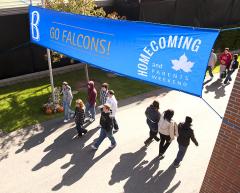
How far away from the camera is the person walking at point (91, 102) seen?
11682 millimetres

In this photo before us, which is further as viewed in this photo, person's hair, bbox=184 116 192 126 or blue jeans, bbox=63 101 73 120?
blue jeans, bbox=63 101 73 120

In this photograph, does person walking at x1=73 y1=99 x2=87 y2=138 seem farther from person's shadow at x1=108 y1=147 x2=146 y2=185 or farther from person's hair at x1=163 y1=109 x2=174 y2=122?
person's hair at x1=163 y1=109 x2=174 y2=122

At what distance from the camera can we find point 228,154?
21.2 ft

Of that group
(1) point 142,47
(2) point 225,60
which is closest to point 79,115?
(1) point 142,47

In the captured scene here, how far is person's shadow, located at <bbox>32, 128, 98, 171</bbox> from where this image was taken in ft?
33.7

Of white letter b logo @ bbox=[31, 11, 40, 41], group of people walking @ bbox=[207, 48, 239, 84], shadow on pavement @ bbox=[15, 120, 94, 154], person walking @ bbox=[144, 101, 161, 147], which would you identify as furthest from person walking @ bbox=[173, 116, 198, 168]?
group of people walking @ bbox=[207, 48, 239, 84]

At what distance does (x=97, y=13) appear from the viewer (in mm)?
14258

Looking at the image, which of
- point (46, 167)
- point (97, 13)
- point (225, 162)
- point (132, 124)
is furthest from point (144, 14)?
point (225, 162)

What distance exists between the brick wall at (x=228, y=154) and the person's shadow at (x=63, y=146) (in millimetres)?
5091

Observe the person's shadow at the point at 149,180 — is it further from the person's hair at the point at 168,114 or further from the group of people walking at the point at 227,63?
the group of people walking at the point at 227,63

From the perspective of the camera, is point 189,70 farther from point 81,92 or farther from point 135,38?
point 81,92

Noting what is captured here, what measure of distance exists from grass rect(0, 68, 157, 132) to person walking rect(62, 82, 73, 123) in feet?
1.97

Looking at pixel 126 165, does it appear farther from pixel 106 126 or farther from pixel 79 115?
pixel 79 115

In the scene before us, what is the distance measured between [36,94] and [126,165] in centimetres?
627
